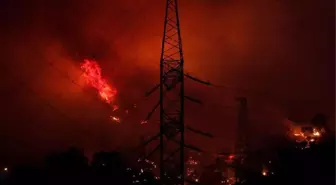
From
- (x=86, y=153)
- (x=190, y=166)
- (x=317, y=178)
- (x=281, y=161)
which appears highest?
(x=190, y=166)

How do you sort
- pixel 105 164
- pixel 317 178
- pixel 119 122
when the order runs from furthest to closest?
1. pixel 119 122
2. pixel 105 164
3. pixel 317 178

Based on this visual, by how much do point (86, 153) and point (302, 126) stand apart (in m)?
26.7

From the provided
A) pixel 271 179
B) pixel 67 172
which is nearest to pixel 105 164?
pixel 67 172

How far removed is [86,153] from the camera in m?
52.4

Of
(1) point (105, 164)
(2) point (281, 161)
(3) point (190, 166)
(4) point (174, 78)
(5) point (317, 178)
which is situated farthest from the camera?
(3) point (190, 166)

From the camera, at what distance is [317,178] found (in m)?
34.7

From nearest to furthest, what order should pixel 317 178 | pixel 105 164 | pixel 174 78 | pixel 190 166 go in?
pixel 174 78
pixel 317 178
pixel 105 164
pixel 190 166

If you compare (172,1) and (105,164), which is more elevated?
(172,1)

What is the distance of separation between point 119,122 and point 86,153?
607 centimetres

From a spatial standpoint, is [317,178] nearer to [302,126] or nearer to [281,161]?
[281,161]

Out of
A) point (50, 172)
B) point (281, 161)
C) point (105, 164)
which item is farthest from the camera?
point (105, 164)

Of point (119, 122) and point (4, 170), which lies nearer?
point (4, 170)

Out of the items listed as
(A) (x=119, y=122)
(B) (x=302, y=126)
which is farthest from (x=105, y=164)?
(B) (x=302, y=126)

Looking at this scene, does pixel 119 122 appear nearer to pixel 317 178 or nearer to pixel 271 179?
pixel 271 179
